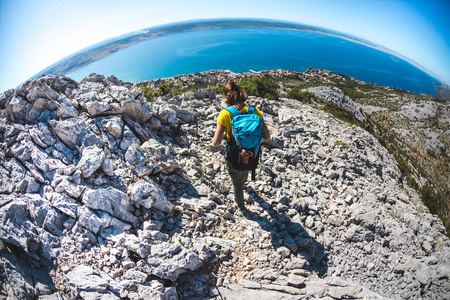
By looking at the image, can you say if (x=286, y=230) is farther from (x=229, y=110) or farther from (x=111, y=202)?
(x=111, y=202)

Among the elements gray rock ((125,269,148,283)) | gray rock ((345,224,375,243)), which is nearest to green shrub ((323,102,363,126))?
gray rock ((345,224,375,243))

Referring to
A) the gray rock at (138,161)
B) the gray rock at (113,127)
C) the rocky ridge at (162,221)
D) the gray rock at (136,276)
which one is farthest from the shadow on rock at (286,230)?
the gray rock at (113,127)

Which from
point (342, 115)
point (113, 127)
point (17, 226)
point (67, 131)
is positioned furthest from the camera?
point (342, 115)

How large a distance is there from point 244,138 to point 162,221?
2532 millimetres

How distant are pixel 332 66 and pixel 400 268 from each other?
182 meters

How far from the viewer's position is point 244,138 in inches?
138

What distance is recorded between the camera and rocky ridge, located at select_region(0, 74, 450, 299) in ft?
9.84

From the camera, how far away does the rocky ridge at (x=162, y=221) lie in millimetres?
3000

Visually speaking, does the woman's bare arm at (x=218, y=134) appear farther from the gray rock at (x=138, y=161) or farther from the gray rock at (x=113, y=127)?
the gray rock at (x=113, y=127)

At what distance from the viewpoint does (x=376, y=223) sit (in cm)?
502

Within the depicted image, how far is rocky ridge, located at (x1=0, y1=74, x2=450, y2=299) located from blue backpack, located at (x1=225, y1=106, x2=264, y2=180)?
1.56 metres

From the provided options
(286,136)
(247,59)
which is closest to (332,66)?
(247,59)

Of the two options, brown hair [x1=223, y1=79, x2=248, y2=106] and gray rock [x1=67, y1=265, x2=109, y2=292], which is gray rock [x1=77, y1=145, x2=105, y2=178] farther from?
brown hair [x1=223, y1=79, x2=248, y2=106]

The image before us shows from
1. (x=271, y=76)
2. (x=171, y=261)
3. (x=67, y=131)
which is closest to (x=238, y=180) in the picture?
(x=171, y=261)
